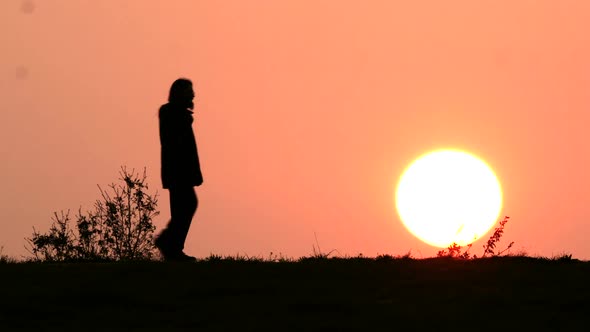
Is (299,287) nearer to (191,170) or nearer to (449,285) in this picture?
(449,285)

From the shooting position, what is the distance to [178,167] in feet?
53.1

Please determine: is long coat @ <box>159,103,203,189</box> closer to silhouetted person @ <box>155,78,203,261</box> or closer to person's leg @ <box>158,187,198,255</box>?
silhouetted person @ <box>155,78,203,261</box>

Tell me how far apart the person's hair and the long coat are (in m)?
0.11

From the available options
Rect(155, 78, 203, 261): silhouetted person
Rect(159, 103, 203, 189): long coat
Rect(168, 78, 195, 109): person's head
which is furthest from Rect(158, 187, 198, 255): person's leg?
Rect(168, 78, 195, 109): person's head

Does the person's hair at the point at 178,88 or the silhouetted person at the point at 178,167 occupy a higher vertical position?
the person's hair at the point at 178,88

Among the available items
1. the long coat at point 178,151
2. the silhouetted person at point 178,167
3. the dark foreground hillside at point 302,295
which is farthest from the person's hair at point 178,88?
the dark foreground hillside at point 302,295

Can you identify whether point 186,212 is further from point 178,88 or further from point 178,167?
point 178,88

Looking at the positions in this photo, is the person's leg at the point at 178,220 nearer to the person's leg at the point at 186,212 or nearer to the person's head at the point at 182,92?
the person's leg at the point at 186,212

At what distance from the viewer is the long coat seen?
1616 centimetres

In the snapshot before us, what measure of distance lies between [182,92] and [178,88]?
8 centimetres

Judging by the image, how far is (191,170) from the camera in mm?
16203

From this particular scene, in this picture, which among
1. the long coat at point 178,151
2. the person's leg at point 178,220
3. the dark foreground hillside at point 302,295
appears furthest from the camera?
the long coat at point 178,151

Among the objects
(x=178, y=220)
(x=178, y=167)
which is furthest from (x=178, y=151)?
(x=178, y=220)

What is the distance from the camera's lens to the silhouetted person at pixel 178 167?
52.7ft
